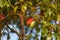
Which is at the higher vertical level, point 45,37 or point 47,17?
point 47,17

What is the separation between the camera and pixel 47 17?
1.06 m

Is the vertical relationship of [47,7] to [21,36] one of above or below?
above

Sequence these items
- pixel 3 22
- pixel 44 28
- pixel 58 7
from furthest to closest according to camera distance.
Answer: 1. pixel 3 22
2. pixel 58 7
3. pixel 44 28

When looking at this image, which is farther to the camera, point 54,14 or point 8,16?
point 8,16

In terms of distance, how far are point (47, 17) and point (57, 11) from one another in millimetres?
98

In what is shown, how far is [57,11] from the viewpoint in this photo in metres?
1.12

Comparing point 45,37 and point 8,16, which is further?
point 8,16

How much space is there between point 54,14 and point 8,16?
335mm

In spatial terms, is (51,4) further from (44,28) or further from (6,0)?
(6,0)

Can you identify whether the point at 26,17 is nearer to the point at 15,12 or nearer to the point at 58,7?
the point at 15,12

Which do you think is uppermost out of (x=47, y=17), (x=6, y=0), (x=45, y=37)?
(x=6, y=0)

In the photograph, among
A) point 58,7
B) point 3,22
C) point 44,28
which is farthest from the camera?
point 3,22

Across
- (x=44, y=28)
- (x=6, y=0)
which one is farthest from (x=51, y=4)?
(x=6, y=0)

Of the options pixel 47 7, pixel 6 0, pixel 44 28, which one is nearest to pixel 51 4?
pixel 47 7
